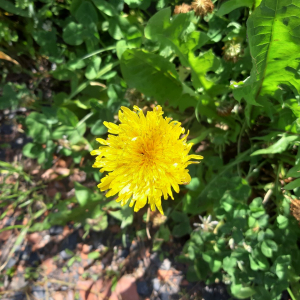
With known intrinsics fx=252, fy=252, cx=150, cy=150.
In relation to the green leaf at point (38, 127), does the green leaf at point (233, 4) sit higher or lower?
higher

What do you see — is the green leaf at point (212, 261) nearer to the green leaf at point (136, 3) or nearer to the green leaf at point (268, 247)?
the green leaf at point (268, 247)

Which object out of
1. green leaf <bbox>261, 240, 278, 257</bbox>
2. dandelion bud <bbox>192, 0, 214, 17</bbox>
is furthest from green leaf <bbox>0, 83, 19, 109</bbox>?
green leaf <bbox>261, 240, 278, 257</bbox>

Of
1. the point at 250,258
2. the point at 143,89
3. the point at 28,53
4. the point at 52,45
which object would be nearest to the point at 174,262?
the point at 250,258

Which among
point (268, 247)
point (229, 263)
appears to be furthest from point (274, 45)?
point (229, 263)

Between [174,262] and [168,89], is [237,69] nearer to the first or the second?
[168,89]

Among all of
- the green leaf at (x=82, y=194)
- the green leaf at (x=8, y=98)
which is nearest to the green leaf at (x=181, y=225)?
the green leaf at (x=82, y=194)

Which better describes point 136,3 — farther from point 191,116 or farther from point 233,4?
point 191,116

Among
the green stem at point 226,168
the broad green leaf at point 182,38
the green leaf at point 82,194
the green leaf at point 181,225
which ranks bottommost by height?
the green leaf at point 181,225
